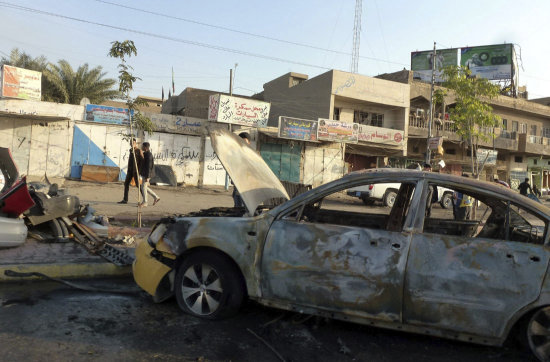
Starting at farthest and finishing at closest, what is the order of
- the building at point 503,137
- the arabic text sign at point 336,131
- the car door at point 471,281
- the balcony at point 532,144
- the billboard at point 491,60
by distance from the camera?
the billboard at point 491,60 < the balcony at point 532,144 < the building at point 503,137 < the arabic text sign at point 336,131 < the car door at point 471,281

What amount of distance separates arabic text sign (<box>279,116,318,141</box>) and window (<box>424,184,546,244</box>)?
55.4ft

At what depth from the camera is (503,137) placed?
103 feet

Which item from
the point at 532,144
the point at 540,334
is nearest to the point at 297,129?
the point at 540,334

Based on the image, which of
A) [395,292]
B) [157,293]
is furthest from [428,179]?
[157,293]

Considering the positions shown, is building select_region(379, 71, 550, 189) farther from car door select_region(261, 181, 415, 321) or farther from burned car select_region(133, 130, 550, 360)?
car door select_region(261, 181, 415, 321)

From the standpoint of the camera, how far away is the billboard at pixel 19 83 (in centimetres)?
1652

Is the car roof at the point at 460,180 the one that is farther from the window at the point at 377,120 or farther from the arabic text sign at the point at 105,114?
the window at the point at 377,120

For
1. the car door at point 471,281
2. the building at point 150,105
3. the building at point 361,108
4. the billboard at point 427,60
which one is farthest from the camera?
the billboard at point 427,60

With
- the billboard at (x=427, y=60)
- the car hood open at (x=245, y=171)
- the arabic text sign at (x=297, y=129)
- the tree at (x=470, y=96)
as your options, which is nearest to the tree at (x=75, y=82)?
the arabic text sign at (x=297, y=129)

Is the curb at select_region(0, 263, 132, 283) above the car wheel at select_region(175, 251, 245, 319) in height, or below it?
below

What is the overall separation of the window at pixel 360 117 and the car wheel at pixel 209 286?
23.0 metres

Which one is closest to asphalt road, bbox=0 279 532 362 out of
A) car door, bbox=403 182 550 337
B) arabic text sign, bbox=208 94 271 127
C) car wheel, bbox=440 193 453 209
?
car door, bbox=403 182 550 337

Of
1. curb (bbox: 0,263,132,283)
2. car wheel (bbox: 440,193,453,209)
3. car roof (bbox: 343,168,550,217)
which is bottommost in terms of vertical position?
curb (bbox: 0,263,132,283)

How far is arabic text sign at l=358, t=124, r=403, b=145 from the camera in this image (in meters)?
23.4
